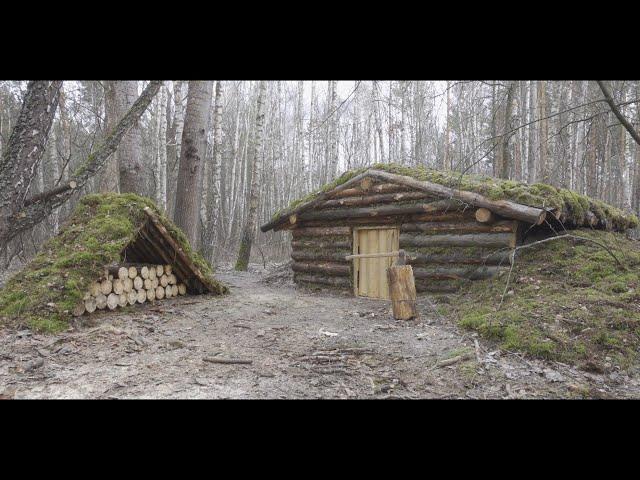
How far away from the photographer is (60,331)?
4746mm

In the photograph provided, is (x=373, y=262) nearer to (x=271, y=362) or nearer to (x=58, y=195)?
(x=271, y=362)

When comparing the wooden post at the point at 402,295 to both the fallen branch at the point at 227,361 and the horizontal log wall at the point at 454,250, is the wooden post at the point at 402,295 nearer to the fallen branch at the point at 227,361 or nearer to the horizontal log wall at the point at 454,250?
the horizontal log wall at the point at 454,250

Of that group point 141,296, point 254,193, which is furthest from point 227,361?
point 254,193

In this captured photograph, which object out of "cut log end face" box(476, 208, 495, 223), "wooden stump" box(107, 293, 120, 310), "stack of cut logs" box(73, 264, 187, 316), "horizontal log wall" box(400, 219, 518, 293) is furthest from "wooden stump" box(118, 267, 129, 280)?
"cut log end face" box(476, 208, 495, 223)

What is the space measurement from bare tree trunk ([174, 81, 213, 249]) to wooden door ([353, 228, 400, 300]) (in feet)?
13.8

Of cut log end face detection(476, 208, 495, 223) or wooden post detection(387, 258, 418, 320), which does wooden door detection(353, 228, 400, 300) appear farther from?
wooden post detection(387, 258, 418, 320)

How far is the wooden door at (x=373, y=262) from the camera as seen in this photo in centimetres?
927

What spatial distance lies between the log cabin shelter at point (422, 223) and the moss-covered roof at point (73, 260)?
13.2 ft

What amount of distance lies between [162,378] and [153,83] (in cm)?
332

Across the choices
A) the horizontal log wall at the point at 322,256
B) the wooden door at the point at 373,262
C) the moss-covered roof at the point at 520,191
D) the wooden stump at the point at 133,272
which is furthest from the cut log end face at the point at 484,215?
the wooden stump at the point at 133,272

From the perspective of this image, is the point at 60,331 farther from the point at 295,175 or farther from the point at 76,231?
→ the point at 295,175

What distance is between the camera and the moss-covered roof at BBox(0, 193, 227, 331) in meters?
4.87
